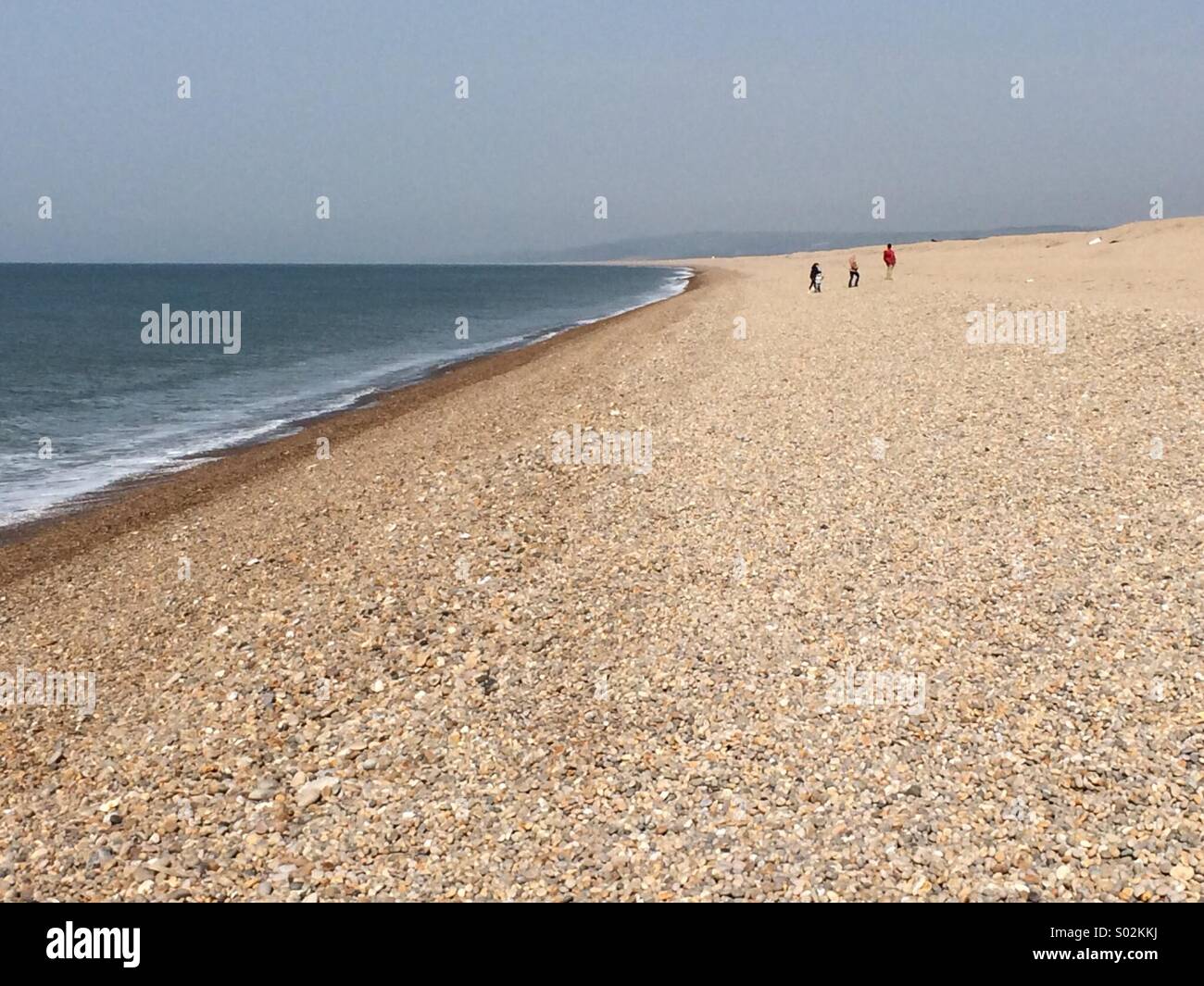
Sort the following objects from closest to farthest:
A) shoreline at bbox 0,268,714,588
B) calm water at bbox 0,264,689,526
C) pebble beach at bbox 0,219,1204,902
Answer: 1. pebble beach at bbox 0,219,1204,902
2. shoreline at bbox 0,268,714,588
3. calm water at bbox 0,264,689,526

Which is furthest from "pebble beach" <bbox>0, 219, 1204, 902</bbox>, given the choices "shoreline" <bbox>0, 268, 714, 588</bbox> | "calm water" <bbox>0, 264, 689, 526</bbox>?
"calm water" <bbox>0, 264, 689, 526</bbox>

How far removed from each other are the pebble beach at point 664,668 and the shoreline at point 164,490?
0.63 feet

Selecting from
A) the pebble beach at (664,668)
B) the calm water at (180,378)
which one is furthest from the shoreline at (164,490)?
the calm water at (180,378)

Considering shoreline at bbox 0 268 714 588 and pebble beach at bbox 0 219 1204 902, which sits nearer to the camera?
pebble beach at bbox 0 219 1204 902

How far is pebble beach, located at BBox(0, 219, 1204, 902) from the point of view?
6.42 metres

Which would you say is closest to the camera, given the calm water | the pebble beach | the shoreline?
the pebble beach

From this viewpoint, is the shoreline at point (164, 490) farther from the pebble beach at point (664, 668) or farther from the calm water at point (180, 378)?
the calm water at point (180, 378)

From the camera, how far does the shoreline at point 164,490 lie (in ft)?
52.2

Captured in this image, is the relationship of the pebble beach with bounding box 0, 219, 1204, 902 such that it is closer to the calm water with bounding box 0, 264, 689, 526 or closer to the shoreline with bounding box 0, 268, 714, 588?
the shoreline with bounding box 0, 268, 714, 588

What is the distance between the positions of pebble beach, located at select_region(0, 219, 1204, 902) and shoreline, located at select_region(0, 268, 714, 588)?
0.63 ft

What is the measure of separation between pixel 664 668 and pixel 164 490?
15.1m

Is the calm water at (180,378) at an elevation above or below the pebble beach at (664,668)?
above

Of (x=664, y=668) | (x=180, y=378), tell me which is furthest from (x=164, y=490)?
(x=180, y=378)
